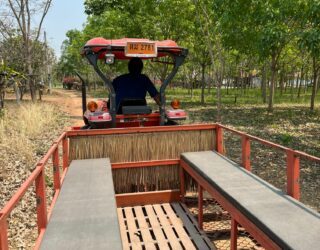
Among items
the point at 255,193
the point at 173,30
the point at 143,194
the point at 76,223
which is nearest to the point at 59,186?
the point at 76,223

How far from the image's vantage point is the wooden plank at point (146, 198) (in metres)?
6.13

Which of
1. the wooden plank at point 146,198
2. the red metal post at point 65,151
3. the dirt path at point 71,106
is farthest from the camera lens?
the dirt path at point 71,106

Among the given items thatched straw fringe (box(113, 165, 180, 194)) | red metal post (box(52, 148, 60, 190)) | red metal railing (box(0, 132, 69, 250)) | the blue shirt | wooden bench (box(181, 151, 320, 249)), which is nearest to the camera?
red metal railing (box(0, 132, 69, 250))

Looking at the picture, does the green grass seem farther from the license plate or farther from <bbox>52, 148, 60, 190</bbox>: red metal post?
<bbox>52, 148, 60, 190</bbox>: red metal post

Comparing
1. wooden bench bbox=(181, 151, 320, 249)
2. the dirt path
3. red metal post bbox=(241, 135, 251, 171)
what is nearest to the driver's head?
wooden bench bbox=(181, 151, 320, 249)

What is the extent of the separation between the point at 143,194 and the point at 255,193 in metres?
2.47

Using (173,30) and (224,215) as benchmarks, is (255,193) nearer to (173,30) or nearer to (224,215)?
(224,215)

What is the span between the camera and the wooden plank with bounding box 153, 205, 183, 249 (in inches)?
192

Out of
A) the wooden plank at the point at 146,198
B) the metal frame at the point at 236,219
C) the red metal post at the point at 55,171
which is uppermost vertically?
the red metal post at the point at 55,171

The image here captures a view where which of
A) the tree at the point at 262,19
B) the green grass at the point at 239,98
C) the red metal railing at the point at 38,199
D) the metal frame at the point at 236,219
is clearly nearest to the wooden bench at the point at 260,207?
the metal frame at the point at 236,219

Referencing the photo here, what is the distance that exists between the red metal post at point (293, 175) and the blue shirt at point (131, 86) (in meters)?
3.38

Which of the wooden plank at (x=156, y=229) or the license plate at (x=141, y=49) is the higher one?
the license plate at (x=141, y=49)

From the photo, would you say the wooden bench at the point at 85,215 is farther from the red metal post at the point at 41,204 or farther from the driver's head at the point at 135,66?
the driver's head at the point at 135,66

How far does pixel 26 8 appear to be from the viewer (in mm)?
20219
